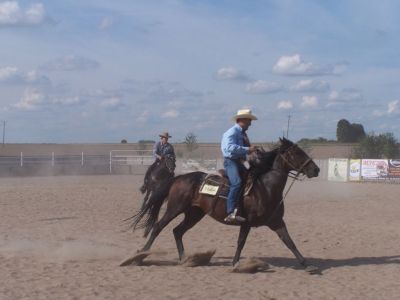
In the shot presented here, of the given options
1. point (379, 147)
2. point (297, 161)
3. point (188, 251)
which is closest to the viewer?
point (297, 161)

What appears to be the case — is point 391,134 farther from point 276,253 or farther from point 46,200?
point 276,253

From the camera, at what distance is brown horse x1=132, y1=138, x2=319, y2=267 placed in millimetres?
9617

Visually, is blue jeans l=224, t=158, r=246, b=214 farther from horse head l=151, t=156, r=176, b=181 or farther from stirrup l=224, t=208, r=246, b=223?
horse head l=151, t=156, r=176, b=181

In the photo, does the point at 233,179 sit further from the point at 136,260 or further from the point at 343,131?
the point at 343,131

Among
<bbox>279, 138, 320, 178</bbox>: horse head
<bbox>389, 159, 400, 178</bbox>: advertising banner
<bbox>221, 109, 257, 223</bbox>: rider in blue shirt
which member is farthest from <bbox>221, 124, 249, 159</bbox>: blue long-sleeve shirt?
<bbox>389, 159, 400, 178</bbox>: advertising banner

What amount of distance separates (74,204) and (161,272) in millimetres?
10157

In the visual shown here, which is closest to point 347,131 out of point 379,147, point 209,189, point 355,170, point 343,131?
point 343,131

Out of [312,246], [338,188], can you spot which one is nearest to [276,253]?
[312,246]

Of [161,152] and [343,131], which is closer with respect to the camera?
[161,152]

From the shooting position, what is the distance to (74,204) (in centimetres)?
1873

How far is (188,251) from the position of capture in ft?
35.5

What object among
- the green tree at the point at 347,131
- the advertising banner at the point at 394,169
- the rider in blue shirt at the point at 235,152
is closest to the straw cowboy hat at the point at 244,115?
the rider in blue shirt at the point at 235,152

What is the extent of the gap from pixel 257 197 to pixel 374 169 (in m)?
26.3

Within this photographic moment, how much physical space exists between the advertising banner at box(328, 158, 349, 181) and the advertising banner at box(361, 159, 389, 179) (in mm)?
1170
